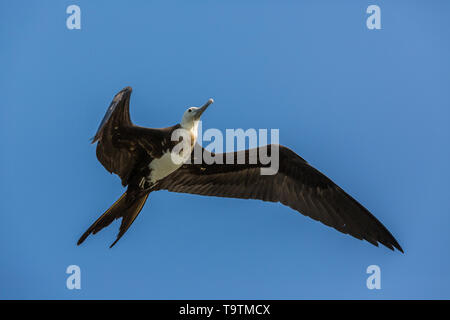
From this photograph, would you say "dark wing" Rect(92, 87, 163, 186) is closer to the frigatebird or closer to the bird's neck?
the frigatebird

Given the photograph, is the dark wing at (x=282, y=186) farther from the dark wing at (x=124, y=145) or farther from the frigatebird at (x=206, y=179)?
the dark wing at (x=124, y=145)

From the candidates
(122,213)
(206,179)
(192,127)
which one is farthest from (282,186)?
(122,213)

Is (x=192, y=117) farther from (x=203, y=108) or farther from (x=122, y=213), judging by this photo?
(x=122, y=213)

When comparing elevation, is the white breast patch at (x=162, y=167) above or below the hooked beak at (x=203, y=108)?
below

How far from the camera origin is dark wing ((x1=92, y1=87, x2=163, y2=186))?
16.6 feet

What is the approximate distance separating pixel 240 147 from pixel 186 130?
0.76 m

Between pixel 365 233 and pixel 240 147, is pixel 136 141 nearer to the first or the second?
pixel 240 147

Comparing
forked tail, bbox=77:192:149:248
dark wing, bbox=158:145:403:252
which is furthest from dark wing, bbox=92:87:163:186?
dark wing, bbox=158:145:403:252

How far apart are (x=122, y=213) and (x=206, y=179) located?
0.98m

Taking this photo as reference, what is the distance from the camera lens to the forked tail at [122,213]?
5070 mm

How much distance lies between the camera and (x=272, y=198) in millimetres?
5738

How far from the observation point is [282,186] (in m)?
5.78

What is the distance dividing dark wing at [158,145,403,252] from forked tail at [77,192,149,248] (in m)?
0.31

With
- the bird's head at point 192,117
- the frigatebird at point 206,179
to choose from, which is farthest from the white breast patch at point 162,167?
the bird's head at point 192,117
